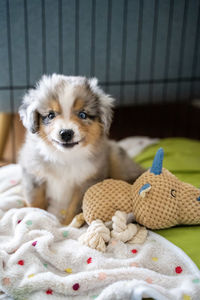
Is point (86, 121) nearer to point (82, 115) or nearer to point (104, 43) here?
point (82, 115)

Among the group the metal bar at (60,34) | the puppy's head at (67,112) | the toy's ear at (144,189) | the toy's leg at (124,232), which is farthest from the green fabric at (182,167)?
the metal bar at (60,34)

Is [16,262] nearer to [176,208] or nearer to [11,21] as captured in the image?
[176,208]

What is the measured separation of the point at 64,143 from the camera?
1.67m

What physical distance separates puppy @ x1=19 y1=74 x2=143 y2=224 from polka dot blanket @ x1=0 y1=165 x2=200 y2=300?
20 centimetres

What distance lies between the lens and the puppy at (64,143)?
5.57ft

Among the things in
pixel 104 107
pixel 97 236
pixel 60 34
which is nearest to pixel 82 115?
pixel 104 107

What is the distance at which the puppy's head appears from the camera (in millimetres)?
1676

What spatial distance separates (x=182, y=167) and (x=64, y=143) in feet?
3.20

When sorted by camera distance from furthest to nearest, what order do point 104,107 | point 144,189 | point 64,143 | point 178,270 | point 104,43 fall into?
point 104,43
point 104,107
point 64,143
point 144,189
point 178,270

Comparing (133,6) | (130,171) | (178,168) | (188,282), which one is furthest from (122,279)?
(133,6)

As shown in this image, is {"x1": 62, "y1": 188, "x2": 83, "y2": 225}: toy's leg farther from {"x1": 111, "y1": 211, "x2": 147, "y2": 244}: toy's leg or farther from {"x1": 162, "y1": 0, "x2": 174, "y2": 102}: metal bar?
{"x1": 162, "y1": 0, "x2": 174, "y2": 102}: metal bar

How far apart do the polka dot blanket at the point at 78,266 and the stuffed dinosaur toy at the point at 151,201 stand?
0.36ft

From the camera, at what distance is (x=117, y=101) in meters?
2.76

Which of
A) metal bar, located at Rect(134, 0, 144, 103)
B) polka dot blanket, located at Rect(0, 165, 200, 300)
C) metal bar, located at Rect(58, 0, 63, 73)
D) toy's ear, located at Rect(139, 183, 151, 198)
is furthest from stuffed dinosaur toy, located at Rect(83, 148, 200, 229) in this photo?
metal bar, located at Rect(134, 0, 144, 103)
